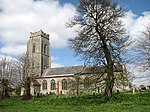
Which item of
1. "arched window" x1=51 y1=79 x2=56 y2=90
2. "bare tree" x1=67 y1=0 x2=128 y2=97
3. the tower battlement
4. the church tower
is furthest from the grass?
the tower battlement

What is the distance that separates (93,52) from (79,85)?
3.84 metres

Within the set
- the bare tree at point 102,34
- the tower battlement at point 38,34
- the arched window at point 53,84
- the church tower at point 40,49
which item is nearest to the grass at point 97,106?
the bare tree at point 102,34

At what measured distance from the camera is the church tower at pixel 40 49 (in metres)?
75.8

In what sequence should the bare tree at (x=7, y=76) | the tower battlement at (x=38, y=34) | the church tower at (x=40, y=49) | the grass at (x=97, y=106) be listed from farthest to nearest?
the tower battlement at (x=38, y=34) → the church tower at (x=40, y=49) → the bare tree at (x=7, y=76) → the grass at (x=97, y=106)

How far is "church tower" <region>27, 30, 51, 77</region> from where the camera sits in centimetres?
7579

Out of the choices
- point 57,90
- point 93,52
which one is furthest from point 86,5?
point 57,90

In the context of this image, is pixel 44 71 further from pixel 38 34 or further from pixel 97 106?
pixel 97 106

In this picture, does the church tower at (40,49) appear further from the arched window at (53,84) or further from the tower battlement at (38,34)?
the arched window at (53,84)

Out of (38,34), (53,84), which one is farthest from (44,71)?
(38,34)

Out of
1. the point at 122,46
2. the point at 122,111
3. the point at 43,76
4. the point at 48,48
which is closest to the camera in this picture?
the point at 122,111

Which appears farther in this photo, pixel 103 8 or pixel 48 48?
pixel 48 48

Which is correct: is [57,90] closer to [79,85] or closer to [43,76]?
[43,76]

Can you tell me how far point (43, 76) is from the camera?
71688mm

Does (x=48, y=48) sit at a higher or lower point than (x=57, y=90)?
higher
